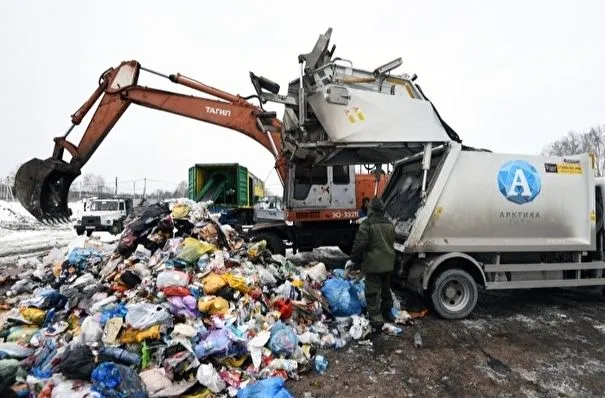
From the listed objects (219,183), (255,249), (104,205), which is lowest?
(255,249)

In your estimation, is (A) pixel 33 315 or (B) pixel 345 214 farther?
(B) pixel 345 214

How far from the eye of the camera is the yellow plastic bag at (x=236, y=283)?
4.18 m

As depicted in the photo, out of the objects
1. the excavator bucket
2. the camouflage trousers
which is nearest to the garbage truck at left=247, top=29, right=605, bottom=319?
the camouflage trousers

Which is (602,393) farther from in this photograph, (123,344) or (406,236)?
(123,344)

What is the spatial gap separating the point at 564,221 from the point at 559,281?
0.84 meters

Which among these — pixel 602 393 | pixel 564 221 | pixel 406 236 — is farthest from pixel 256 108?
pixel 602 393

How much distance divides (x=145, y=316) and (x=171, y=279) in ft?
2.16

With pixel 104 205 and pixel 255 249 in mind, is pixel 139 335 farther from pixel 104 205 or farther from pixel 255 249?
pixel 104 205

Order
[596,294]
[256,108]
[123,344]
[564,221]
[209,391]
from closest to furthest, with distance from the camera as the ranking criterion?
[209,391]
[123,344]
[564,221]
[596,294]
[256,108]

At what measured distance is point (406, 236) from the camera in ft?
16.4

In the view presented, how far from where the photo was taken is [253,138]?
756 centimetres

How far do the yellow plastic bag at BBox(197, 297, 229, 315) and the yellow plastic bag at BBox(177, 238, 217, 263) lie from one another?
91 cm

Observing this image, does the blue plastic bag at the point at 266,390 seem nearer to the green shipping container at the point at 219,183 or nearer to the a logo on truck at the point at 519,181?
the a logo on truck at the point at 519,181

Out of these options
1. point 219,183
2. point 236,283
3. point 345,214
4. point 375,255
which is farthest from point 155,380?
point 219,183
